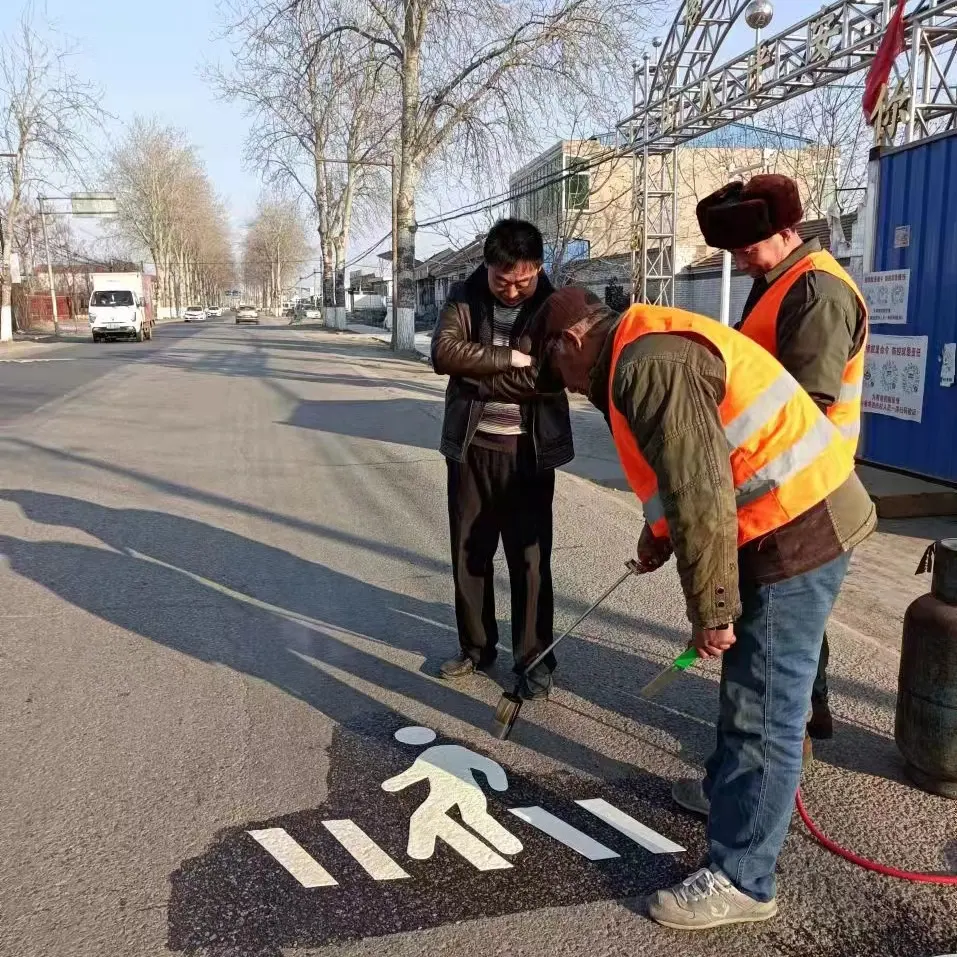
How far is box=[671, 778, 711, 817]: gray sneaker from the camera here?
2920 millimetres

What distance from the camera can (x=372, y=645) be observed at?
4441 mm

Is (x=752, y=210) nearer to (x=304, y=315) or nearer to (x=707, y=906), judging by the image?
(x=707, y=906)

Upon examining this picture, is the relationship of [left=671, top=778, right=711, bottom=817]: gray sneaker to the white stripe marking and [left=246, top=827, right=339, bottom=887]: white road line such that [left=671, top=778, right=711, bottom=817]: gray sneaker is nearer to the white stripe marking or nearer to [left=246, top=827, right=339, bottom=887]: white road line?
the white stripe marking

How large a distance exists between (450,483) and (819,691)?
1.69 m

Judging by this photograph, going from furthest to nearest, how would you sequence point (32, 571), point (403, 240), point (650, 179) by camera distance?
1. point (403, 240)
2. point (650, 179)
3. point (32, 571)

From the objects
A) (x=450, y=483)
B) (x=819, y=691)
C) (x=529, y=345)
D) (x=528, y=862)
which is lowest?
(x=528, y=862)

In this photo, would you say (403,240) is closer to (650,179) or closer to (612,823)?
(650,179)

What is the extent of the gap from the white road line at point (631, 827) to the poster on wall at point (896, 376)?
5.03 metres

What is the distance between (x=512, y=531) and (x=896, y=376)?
16.1ft

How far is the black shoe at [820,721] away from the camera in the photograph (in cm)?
340

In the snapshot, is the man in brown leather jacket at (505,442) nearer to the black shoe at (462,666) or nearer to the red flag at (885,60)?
the black shoe at (462,666)

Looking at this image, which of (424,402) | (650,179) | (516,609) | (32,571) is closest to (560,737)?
(516,609)

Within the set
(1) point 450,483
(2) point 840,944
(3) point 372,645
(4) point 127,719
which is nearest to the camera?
(2) point 840,944

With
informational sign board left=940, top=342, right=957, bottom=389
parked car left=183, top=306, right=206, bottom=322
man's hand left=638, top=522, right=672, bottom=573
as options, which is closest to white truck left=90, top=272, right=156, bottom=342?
informational sign board left=940, top=342, right=957, bottom=389
